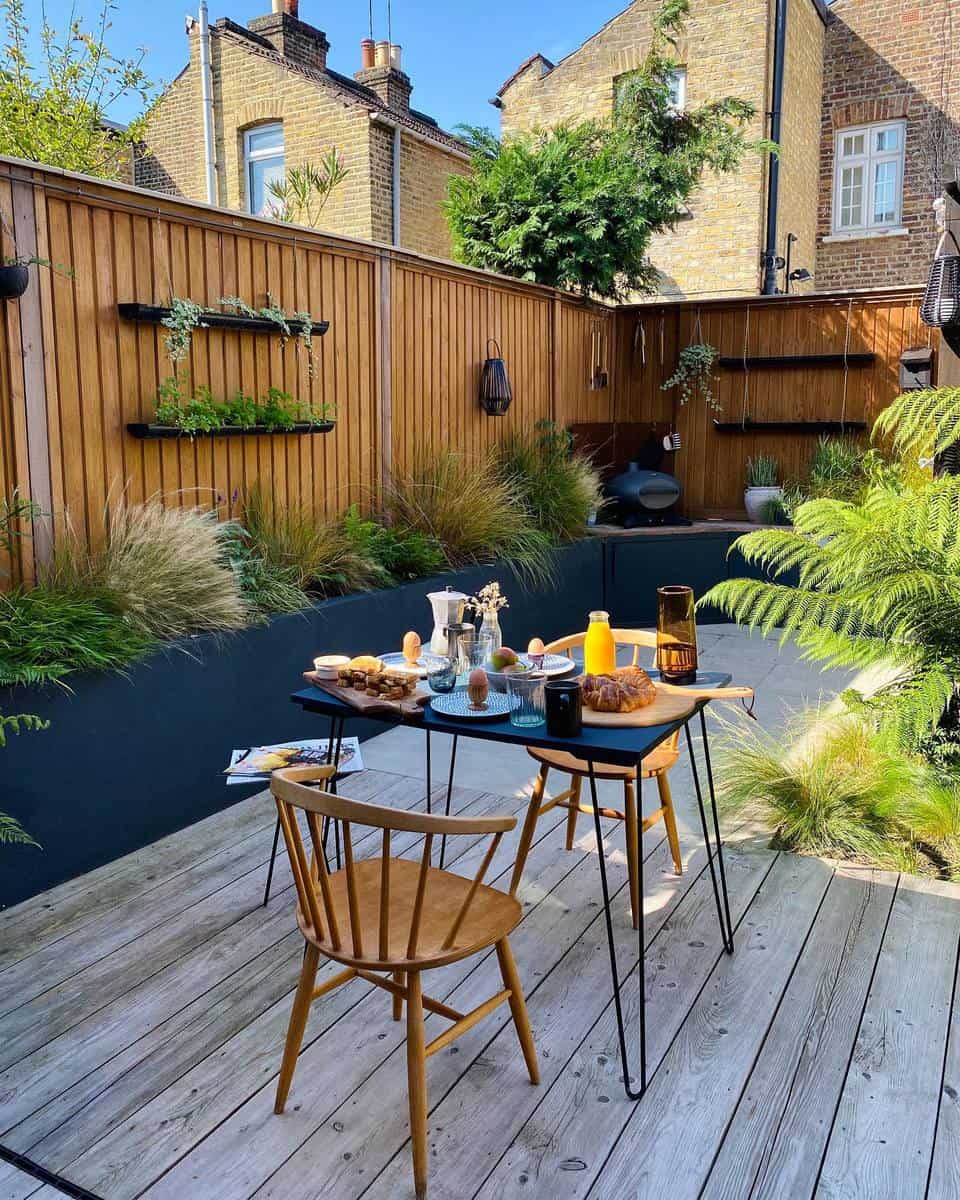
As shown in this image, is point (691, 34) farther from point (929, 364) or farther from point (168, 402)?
point (168, 402)

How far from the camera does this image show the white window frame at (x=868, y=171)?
1212 centimetres

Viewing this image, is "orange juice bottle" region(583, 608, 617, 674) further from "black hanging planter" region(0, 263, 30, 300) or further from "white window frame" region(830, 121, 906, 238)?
"white window frame" region(830, 121, 906, 238)

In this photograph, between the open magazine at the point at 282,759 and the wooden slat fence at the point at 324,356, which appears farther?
the wooden slat fence at the point at 324,356

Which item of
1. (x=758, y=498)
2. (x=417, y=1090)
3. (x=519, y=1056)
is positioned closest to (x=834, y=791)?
(x=519, y=1056)

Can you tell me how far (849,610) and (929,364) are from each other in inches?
185

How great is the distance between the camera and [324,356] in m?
5.15

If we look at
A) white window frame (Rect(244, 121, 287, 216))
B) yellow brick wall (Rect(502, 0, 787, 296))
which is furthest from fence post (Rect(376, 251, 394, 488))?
Result: white window frame (Rect(244, 121, 287, 216))

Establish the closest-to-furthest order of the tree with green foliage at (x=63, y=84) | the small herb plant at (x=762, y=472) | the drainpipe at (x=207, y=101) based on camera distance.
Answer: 1. the tree with green foliage at (x=63, y=84)
2. the small herb plant at (x=762, y=472)
3. the drainpipe at (x=207, y=101)

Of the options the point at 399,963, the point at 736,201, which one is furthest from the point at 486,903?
the point at 736,201

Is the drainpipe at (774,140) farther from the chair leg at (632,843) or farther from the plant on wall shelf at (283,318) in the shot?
the chair leg at (632,843)

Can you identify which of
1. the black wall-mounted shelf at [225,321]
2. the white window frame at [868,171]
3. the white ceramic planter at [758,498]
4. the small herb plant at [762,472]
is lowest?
the white ceramic planter at [758,498]

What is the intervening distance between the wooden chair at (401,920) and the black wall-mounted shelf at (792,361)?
6.78 metres

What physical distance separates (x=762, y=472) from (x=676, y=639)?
18.5 feet

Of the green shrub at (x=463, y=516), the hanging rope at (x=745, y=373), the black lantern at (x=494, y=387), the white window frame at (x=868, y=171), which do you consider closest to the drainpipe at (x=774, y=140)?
the white window frame at (x=868, y=171)
